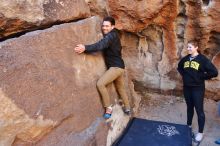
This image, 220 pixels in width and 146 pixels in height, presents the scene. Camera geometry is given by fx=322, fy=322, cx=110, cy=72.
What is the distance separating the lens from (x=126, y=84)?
4.46 m

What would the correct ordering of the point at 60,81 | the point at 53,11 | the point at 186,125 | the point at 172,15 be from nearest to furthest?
the point at 60,81 < the point at 53,11 < the point at 186,125 < the point at 172,15

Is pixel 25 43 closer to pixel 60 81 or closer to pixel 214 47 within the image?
pixel 60 81

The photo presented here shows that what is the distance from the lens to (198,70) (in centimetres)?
363

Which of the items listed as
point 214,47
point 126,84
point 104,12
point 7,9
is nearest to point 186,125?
point 126,84

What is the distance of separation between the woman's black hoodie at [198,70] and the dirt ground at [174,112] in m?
0.80

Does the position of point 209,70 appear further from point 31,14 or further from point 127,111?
point 31,14

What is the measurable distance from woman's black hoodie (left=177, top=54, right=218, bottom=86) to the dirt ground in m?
0.80

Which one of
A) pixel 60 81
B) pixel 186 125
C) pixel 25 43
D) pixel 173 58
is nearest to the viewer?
pixel 25 43

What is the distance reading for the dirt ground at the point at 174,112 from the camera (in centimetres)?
412

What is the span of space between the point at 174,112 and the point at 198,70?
1.26 metres

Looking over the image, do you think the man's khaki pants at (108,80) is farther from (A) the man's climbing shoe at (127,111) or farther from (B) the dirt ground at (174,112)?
(B) the dirt ground at (174,112)

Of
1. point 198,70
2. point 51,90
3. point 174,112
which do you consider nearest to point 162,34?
point 174,112

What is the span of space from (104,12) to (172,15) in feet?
3.16

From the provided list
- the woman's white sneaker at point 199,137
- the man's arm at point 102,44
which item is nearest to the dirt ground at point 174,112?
the woman's white sneaker at point 199,137
